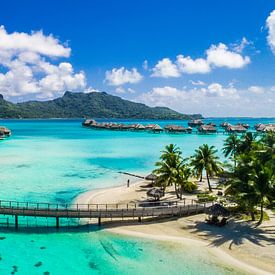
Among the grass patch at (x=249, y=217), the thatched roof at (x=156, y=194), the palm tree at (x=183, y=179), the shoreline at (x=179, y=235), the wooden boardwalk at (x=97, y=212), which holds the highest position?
the palm tree at (x=183, y=179)

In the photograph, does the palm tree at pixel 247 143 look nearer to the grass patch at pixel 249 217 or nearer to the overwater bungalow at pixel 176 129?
the grass patch at pixel 249 217

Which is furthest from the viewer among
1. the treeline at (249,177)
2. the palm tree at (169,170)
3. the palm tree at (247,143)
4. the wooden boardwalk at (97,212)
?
the palm tree at (247,143)

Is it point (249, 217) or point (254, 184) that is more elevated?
point (254, 184)

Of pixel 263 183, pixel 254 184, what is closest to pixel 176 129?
pixel 263 183

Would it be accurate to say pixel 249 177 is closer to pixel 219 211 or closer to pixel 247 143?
pixel 219 211

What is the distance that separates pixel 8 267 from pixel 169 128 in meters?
142

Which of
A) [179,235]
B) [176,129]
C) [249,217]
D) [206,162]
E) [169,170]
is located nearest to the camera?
[179,235]

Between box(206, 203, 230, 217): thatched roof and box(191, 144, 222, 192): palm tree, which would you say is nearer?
box(206, 203, 230, 217): thatched roof

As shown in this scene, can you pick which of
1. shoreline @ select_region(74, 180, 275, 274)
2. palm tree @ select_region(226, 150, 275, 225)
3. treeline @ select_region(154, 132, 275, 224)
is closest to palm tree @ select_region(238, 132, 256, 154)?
treeline @ select_region(154, 132, 275, 224)

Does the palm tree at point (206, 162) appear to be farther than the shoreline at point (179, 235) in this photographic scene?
Yes

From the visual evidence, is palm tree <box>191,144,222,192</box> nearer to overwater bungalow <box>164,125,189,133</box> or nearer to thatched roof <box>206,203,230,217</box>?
thatched roof <box>206,203,230,217</box>

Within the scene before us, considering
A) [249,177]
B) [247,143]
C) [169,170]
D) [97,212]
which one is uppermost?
[247,143]

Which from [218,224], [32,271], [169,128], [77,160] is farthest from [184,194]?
[169,128]

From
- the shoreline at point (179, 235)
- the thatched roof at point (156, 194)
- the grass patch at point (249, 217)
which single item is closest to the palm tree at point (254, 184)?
the grass patch at point (249, 217)
